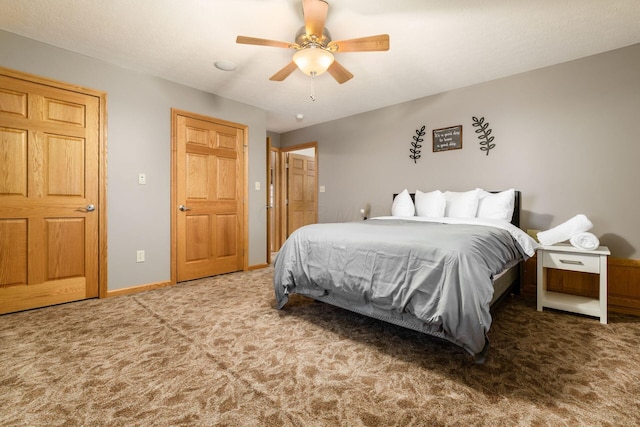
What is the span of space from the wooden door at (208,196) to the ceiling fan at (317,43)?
169 centimetres

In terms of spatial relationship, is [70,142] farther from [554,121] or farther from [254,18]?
[554,121]

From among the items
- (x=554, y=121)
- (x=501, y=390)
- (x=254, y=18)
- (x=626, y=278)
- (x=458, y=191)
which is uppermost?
(x=254, y=18)

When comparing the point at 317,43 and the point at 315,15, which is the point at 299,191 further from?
the point at 315,15

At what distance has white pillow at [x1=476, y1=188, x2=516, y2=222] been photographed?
2.85m

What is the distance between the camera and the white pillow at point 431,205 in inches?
127

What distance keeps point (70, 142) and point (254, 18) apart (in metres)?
2.03

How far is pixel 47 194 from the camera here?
2.60 metres

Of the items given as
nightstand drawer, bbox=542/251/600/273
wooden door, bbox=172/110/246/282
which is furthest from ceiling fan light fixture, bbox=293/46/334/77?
nightstand drawer, bbox=542/251/600/273

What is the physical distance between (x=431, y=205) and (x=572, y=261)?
→ 1301mm

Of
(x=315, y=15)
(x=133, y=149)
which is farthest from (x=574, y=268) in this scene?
(x=133, y=149)

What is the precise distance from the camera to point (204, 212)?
3658mm

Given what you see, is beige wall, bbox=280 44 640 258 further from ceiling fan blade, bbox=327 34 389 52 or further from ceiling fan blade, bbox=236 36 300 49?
ceiling fan blade, bbox=236 36 300 49

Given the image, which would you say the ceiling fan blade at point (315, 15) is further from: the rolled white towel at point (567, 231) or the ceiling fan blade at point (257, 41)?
the rolled white towel at point (567, 231)

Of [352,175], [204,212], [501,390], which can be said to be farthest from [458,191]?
[204,212]
